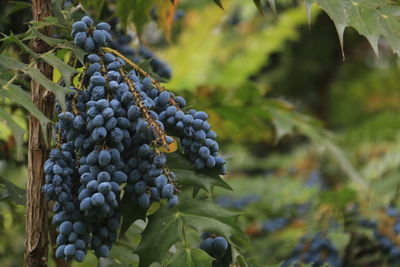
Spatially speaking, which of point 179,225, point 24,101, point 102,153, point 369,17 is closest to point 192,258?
point 179,225

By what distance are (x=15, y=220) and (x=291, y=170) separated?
6.27ft

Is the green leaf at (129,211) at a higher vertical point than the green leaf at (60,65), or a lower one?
lower

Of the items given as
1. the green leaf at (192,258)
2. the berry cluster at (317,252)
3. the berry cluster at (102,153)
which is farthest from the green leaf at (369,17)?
the berry cluster at (317,252)

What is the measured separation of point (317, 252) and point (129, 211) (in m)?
0.90

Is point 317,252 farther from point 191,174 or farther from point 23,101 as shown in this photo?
point 23,101

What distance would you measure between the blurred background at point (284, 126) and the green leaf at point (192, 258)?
5.9 inches

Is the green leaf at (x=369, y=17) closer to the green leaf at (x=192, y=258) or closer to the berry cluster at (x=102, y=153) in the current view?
the berry cluster at (x=102, y=153)

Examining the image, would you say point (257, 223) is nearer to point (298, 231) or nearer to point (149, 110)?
point (298, 231)

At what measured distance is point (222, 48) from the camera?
350cm

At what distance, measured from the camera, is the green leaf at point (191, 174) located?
87 cm

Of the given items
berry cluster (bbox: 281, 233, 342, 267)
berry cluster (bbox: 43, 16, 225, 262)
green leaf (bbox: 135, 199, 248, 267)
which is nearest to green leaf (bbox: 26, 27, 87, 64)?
berry cluster (bbox: 43, 16, 225, 262)

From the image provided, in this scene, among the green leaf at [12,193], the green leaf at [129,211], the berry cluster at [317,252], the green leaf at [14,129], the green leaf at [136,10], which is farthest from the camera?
the berry cluster at [317,252]

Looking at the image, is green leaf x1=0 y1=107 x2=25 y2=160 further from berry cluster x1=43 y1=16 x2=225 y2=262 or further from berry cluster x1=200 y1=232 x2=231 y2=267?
berry cluster x1=200 y1=232 x2=231 y2=267

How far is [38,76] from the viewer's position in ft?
2.53
